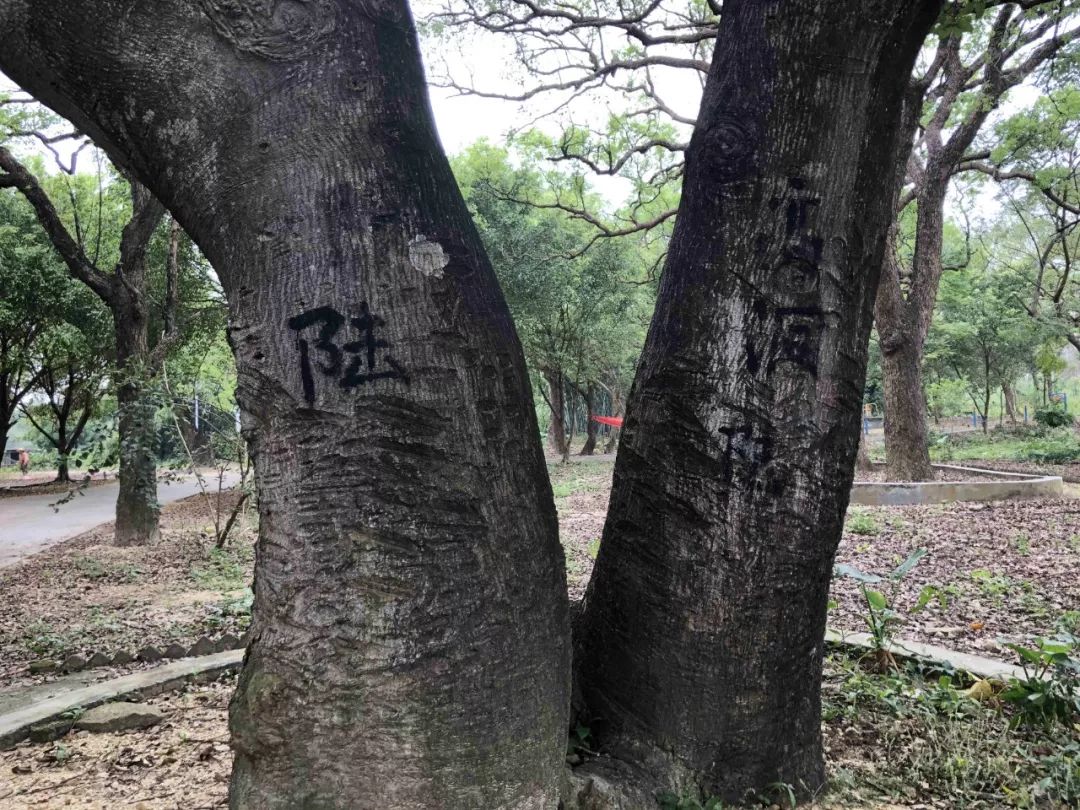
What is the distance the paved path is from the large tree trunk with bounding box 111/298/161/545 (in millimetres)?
376

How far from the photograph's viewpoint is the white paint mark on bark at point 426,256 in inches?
71.6

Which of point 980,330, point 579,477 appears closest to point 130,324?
point 579,477

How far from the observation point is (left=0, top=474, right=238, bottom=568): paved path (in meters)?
9.74

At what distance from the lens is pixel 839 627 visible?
396cm

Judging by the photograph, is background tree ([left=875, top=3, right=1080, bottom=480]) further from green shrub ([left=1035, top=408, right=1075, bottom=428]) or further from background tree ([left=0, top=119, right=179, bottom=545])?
green shrub ([left=1035, top=408, right=1075, bottom=428])

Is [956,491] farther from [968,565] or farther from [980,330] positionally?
[980,330]

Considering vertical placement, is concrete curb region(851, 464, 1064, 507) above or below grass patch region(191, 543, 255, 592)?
above

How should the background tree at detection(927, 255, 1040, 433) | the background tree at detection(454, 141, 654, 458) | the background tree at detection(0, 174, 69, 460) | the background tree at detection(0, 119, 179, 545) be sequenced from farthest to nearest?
the background tree at detection(927, 255, 1040, 433)
the background tree at detection(454, 141, 654, 458)
the background tree at detection(0, 174, 69, 460)
the background tree at detection(0, 119, 179, 545)

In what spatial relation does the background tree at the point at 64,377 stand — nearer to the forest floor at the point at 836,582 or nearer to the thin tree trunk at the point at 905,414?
the forest floor at the point at 836,582

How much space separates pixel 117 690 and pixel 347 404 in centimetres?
238

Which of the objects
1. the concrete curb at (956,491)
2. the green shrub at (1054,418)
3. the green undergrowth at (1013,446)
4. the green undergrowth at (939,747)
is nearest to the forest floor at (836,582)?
the concrete curb at (956,491)

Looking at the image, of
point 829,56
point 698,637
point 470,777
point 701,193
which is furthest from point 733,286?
point 470,777

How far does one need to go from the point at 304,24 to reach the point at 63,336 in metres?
15.9

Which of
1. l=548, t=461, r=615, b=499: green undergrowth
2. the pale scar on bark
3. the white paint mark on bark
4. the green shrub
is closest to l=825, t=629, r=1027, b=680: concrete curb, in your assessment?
the white paint mark on bark
